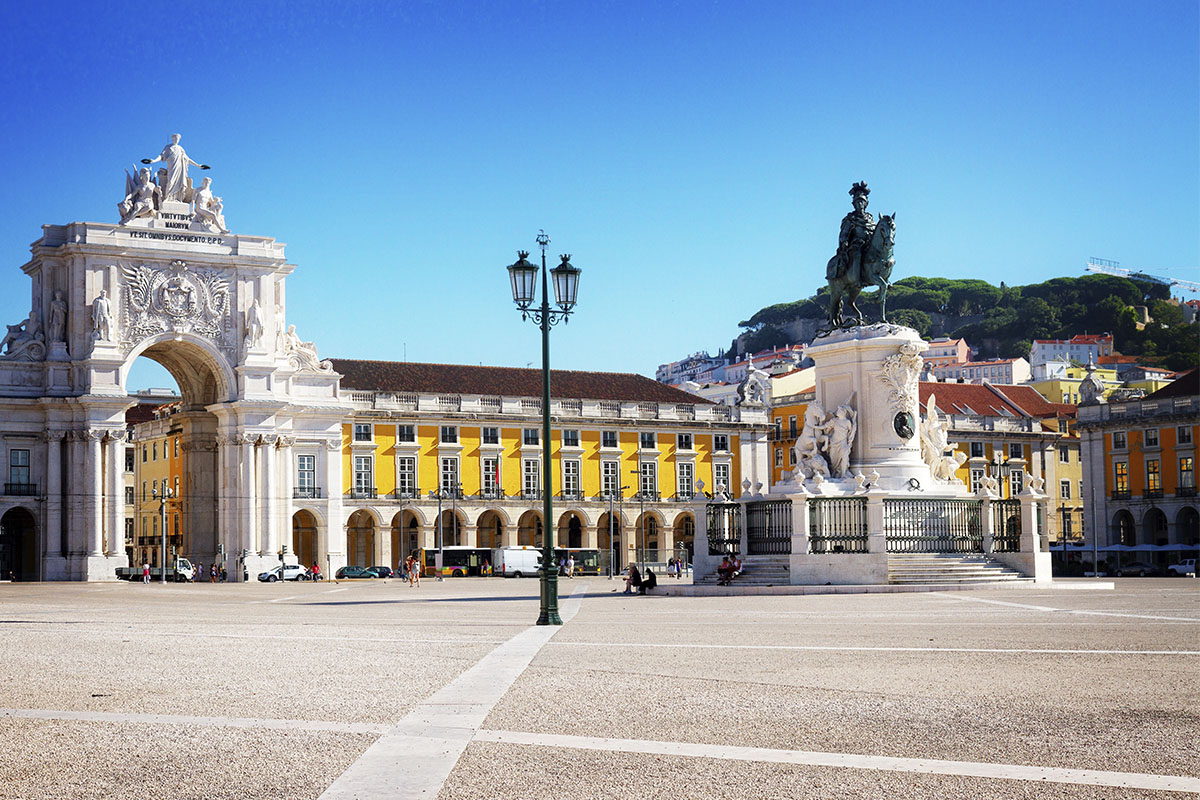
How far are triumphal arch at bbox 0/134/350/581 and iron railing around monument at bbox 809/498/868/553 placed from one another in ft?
132

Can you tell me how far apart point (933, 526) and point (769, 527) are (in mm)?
3864

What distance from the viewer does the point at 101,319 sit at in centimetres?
6650

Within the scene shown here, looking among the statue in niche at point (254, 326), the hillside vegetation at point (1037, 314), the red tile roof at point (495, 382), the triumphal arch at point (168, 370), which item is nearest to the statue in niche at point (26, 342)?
the triumphal arch at point (168, 370)

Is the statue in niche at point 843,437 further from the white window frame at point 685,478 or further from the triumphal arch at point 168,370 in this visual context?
the white window frame at point 685,478

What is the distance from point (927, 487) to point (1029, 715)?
25.5 meters

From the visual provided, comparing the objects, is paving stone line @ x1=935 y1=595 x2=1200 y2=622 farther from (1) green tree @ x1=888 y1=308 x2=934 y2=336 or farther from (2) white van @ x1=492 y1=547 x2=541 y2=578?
(1) green tree @ x1=888 y1=308 x2=934 y2=336

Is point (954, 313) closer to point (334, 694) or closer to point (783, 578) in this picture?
point (783, 578)

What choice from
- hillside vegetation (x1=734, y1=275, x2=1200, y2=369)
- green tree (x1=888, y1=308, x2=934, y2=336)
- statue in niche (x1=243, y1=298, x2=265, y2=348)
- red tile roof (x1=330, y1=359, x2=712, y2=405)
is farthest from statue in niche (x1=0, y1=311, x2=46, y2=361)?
green tree (x1=888, y1=308, x2=934, y2=336)

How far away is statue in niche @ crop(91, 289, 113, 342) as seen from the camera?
6650cm

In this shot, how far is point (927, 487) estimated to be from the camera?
35500 mm

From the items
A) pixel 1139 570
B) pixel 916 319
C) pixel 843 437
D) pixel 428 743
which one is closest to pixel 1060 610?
pixel 843 437

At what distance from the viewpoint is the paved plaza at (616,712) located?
8.27 metres

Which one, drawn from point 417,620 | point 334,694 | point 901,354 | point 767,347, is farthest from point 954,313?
point 334,694

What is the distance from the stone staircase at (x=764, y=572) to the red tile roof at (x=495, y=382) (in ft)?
147
